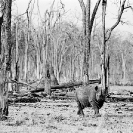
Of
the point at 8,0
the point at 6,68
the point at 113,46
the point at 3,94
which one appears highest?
the point at 113,46

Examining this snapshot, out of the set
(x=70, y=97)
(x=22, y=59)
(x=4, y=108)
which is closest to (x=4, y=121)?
(x=4, y=108)

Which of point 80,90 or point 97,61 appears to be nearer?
point 80,90

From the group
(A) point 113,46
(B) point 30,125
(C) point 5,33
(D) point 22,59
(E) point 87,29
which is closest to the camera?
(B) point 30,125

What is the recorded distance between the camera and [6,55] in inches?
523

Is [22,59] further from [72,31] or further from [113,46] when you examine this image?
[113,46]

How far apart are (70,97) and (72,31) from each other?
48.1 metres

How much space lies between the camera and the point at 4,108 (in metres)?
13.0

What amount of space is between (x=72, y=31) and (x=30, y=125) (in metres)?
61.8

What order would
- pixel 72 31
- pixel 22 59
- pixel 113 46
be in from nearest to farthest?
pixel 72 31, pixel 22 59, pixel 113 46

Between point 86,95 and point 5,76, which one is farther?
point 86,95

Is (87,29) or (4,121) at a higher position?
(87,29)

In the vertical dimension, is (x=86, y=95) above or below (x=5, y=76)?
below

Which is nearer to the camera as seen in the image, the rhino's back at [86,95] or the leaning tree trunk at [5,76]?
the leaning tree trunk at [5,76]

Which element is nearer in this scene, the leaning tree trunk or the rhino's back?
the leaning tree trunk
